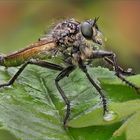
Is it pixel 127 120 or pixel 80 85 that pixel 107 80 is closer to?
pixel 80 85

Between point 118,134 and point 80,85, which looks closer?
point 118,134

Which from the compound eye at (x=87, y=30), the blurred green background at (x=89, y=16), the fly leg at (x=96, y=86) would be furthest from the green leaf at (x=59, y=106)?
the blurred green background at (x=89, y=16)

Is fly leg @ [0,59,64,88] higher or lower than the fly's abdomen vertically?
lower

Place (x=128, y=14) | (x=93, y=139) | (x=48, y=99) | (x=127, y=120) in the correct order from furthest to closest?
(x=128, y=14)
(x=48, y=99)
(x=93, y=139)
(x=127, y=120)

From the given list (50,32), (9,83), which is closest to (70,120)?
(9,83)

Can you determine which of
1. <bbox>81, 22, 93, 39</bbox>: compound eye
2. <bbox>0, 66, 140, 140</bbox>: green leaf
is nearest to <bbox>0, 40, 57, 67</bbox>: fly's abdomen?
<bbox>0, 66, 140, 140</bbox>: green leaf

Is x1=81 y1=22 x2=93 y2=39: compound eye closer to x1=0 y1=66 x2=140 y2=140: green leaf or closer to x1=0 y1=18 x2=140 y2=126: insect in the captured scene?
x1=0 y1=18 x2=140 y2=126: insect

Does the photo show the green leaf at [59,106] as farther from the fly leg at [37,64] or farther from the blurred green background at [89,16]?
the blurred green background at [89,16]
